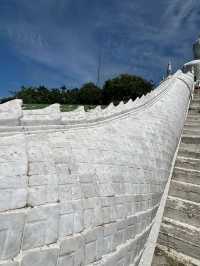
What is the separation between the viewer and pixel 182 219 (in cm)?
525

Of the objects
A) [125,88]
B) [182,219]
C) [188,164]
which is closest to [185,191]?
[182,219]

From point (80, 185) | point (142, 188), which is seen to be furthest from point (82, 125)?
point (142, 188)

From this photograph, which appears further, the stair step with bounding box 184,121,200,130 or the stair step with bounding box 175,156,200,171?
the stair step with bounding box 184,121,200,130

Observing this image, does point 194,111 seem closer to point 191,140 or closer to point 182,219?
point 191,140

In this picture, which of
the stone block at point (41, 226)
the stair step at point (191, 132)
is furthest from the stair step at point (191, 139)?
the stone block at point (41, 226)

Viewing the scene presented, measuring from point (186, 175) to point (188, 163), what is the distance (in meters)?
0.48

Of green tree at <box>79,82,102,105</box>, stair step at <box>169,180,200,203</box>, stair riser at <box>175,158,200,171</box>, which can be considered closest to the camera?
stair step at <box>169,180,200,203</box>

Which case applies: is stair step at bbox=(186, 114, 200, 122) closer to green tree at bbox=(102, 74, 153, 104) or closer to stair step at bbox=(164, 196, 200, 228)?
stair step at bbox=(164, 196, 200, 228)

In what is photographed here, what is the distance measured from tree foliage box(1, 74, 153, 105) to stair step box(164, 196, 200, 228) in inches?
1415

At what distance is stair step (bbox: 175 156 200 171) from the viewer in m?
6.39

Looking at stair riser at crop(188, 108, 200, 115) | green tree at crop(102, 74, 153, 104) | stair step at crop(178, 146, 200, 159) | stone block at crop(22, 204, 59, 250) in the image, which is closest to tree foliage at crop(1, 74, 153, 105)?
green tree at crop(102, 74, 153, 104)

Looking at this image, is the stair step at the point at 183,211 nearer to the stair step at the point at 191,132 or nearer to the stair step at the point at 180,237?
the stair step at the point at 180,237

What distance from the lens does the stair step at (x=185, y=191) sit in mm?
5547

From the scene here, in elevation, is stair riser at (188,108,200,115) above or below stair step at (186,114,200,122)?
above
